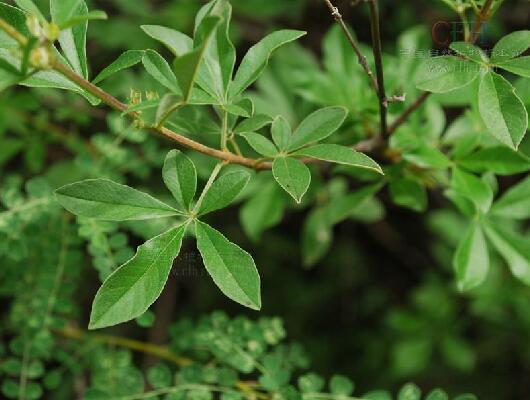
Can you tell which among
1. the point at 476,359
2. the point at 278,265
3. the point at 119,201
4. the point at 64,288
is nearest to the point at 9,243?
the point at 64,288

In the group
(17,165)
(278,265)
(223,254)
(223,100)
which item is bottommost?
(278,265)

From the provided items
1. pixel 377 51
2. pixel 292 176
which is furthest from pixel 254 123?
pixel 377 51

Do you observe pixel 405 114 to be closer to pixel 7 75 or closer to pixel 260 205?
pixel 260 205

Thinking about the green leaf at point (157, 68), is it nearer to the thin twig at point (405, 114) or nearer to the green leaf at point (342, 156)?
the green leaf at point (342, 156)

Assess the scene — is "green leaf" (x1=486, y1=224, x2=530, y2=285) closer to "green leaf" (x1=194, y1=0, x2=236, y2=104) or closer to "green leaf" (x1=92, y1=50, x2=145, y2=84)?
"green leaf" (x1=194, y1=0, x2=236, y2=104)

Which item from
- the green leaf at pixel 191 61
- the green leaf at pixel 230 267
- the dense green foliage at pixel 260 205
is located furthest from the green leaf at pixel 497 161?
the green leaf at pixel 191 61

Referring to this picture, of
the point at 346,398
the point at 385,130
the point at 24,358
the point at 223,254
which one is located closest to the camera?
the point at 223,254

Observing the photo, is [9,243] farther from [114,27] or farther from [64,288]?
[114,27]

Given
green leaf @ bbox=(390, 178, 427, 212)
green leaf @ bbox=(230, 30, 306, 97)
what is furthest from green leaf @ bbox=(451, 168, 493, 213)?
green leaf @ bbox=(230, 30, 306, 97)
